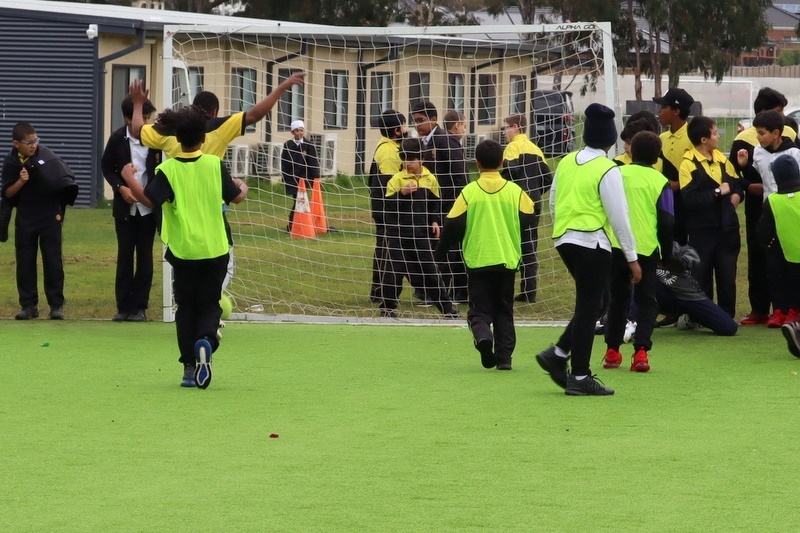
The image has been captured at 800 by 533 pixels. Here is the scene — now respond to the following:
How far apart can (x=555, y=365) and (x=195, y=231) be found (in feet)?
7.82

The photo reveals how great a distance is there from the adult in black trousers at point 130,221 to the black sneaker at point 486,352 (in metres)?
3.61

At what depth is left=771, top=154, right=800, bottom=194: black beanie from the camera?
34.9 ft

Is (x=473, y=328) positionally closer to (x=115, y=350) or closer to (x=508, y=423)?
(x=508, y=423)

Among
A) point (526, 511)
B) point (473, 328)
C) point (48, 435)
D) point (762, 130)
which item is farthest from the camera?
point (762, 130)

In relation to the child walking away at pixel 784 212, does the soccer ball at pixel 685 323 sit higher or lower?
lower

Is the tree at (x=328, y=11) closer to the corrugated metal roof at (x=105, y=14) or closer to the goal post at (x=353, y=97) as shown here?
the corrugated metal roof at (x=105, y=14)

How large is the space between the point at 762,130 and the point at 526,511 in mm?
6509

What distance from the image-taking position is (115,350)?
35.0ft

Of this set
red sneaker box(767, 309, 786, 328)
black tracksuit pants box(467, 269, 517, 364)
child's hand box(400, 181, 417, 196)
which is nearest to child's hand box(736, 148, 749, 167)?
red sneaker box(767, 309, 786, 328)

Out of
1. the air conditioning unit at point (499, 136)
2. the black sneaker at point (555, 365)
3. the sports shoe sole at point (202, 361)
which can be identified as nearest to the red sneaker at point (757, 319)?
the air conditioning unit at point (499, 136)

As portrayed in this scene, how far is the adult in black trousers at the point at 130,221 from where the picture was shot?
39.1 ft

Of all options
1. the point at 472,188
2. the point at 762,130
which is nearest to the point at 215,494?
the point at 472,188

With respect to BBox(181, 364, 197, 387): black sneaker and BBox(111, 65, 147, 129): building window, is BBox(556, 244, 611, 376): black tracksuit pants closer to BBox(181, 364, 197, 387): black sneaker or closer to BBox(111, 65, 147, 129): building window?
BBox(181, 364, 197, 387): black sneaker

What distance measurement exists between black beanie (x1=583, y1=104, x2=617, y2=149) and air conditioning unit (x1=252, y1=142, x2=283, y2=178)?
696 centimetres
